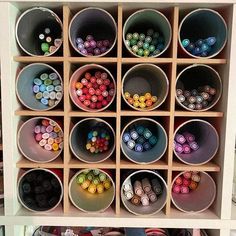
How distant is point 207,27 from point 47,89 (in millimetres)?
483

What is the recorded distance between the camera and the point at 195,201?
824mm

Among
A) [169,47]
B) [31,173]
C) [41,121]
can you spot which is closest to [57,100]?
[41,121]

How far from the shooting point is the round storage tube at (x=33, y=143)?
0.78m

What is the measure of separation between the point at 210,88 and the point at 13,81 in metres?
0.53

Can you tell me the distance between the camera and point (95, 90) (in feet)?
2.62

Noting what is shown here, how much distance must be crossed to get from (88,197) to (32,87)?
351 millimetres

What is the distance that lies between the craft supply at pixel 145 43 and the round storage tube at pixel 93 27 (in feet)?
0.16

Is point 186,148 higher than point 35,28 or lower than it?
lower

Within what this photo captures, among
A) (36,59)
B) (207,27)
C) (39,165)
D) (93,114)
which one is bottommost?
(39,165)

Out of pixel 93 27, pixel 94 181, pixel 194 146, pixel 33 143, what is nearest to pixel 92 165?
pixel 94 181

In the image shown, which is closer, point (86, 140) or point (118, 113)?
point (118, 113)

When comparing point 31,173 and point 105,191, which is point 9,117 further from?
point 105,191

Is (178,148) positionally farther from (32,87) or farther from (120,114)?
(32,87)

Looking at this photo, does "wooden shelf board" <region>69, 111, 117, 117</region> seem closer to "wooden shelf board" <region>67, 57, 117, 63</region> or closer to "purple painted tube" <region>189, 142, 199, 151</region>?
"wooden shelf board" <region>67, 57, 117, 63</region>
